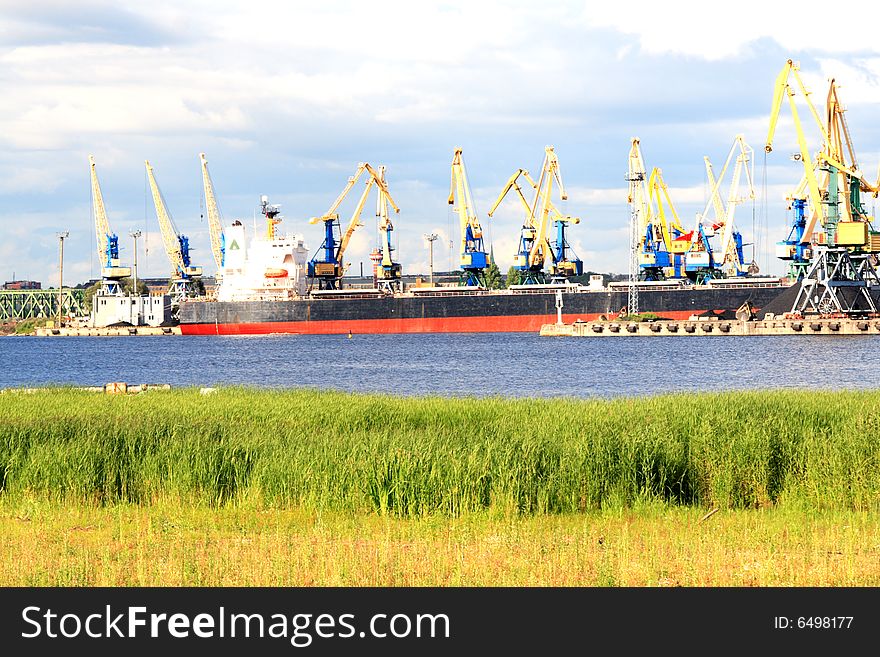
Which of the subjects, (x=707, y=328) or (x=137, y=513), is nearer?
(x=137, y=513)

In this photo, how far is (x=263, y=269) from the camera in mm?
150500

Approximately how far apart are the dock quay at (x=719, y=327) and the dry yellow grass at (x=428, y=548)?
279 ft

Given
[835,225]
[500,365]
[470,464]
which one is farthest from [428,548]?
[835,225]

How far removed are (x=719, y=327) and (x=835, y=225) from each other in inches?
531

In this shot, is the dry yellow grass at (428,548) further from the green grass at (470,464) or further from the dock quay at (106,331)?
the dock quay at (106,331)

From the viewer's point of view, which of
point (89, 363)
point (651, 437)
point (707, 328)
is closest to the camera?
point (651, 437)

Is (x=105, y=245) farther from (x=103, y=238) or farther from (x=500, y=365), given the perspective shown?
(x=500, y=365)

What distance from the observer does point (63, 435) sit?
25125 millimetres

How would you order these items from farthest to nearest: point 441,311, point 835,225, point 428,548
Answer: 1. point 441,311
2. point 835,225
3. point 428,548

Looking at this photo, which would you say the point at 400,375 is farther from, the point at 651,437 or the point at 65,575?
the point at 65,575

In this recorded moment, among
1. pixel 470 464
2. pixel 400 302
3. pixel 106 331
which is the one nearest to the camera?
pixel 470 464
